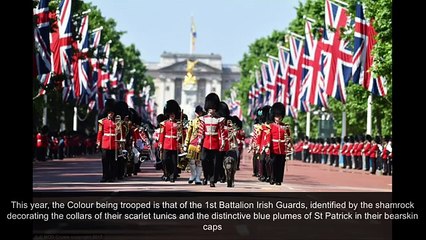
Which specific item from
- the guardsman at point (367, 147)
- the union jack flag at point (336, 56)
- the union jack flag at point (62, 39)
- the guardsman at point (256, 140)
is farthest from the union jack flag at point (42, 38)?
the guardsman at point (367, 147)

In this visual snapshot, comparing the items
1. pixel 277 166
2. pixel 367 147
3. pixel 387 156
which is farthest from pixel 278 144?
pixel 367 147

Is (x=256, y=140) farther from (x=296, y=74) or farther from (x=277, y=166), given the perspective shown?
(x=296, y=74)

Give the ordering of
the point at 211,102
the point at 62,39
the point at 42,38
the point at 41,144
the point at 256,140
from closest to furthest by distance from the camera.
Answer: the point at 211,102, the point at 256,140, the point at 42,38, the point at 62,39, the point at 41,144

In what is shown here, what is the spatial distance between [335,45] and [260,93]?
4517 centimetres

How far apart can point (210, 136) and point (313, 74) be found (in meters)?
33.4

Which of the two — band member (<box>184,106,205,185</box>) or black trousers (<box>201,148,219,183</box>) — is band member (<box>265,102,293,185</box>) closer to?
band member (<box>184,106,205,185</box>)

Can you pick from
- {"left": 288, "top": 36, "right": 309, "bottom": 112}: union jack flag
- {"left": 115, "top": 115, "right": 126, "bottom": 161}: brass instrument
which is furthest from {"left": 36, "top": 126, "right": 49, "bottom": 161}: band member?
{"left": 115, "top": 115, "right": 126, "bottom": 161}: brass instrument

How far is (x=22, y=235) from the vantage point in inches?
643

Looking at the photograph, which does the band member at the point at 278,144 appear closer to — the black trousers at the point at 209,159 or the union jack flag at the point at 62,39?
the black trousers at the point at 209,159

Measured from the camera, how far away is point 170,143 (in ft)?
115

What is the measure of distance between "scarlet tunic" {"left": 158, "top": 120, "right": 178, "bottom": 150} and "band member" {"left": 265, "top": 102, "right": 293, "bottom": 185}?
2523mm
